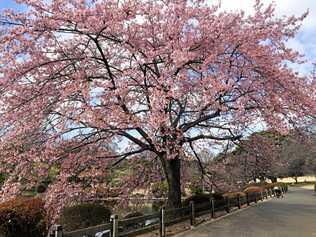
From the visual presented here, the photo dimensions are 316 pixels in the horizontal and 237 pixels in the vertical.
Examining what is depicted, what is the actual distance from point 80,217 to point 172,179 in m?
4.15

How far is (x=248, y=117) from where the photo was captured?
14.0 metres

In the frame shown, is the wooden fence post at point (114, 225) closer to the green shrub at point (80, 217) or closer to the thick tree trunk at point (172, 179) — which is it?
the green shrub at point (80, 217)

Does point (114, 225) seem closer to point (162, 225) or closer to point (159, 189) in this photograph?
point (162, 225)

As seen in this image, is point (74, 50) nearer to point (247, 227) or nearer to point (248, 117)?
point (248, 117)

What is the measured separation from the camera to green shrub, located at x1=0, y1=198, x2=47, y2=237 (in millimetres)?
12720

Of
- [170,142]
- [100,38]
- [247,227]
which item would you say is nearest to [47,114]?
[100,38]

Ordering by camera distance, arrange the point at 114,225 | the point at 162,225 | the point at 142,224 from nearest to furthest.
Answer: the point at 114,225 < the point at 162,225 < the point at 142,224

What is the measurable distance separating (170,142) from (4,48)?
18.8 feet

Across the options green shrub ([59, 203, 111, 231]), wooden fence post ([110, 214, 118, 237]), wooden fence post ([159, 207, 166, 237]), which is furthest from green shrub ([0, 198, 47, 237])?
wooden fence post ([110, 214, 118, 237])

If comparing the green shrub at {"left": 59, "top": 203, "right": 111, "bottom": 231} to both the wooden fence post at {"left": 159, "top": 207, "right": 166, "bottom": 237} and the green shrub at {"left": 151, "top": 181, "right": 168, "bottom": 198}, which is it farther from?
the green shrub at {"left": 151, "top": 181, "right": 168, "bottom": 198}

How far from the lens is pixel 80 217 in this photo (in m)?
13.1

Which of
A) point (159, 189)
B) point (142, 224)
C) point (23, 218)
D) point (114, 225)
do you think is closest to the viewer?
point (114, 225)

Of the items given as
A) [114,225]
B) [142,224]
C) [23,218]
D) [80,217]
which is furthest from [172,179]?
[114,225]

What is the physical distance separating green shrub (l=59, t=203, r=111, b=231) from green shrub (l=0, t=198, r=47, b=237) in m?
0.76
